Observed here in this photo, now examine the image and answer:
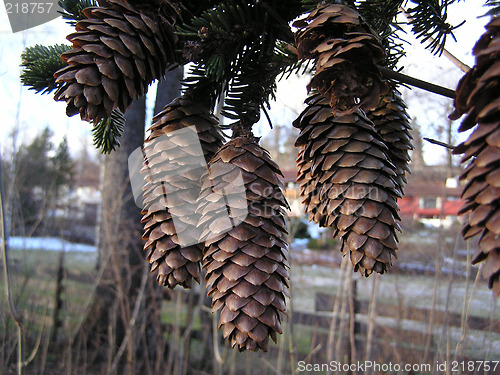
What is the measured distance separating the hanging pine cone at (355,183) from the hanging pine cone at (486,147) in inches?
3.1

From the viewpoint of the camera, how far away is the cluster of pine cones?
26cm

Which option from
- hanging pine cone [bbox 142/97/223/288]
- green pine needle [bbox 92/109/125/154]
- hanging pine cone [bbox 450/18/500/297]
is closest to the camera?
hanging pine cone [bbox 450/18/500/297]

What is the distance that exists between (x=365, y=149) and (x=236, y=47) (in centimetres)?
15

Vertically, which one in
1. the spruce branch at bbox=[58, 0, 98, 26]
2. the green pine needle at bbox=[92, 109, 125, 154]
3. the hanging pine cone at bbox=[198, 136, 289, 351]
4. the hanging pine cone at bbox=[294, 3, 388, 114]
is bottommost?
the hanging pine cone at bbox=[198, 136, 289, 351]

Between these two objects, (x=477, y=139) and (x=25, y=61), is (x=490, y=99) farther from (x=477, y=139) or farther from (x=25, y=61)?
(x=25, y=61)

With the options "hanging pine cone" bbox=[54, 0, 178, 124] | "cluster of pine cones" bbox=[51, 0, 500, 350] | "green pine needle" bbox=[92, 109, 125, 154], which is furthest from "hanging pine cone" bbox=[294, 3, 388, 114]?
"green pine needle" bbox=[92, 109, 125, 154]

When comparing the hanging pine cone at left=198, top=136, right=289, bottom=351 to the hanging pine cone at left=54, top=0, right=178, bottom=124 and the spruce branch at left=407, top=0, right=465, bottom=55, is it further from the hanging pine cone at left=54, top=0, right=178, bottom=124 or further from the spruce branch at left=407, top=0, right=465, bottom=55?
the spruce branch at left=407, top=0, right=465, bottom=55

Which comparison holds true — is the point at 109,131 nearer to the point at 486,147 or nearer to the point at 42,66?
the point at 42,66

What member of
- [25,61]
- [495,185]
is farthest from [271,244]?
[25,61]

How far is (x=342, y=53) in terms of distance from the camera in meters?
0.24

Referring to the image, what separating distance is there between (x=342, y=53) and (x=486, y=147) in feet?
0.35

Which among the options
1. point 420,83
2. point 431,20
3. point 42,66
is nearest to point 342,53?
point 420,83

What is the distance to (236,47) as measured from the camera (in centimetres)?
34

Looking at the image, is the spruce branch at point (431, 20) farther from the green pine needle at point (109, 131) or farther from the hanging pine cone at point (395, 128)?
the green pine needle at point (109, 131)
